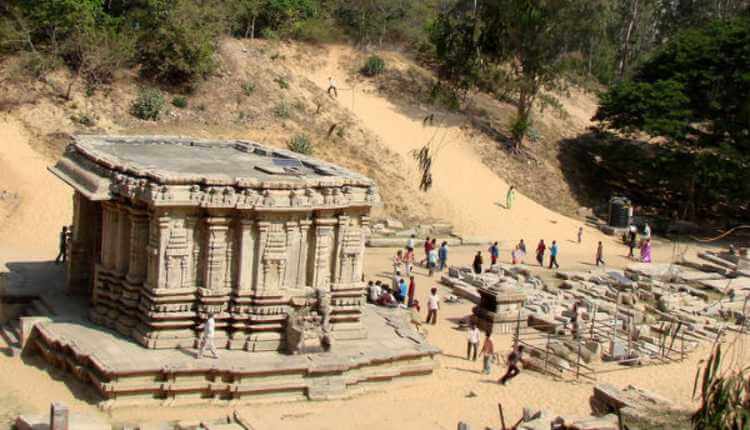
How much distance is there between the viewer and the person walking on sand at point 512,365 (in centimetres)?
1867

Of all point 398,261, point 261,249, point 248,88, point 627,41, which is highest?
point 627,41

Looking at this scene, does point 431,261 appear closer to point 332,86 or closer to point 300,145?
point 300,145

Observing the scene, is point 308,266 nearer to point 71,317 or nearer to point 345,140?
point 71,317

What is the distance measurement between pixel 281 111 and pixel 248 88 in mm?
1665

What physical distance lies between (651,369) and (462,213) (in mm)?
15423

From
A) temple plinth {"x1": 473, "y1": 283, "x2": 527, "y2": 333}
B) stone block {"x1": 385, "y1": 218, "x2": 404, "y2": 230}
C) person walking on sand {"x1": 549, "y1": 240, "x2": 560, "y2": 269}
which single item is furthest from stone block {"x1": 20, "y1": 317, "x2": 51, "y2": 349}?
person walking on sand {"x1": 549, "y1": 240, "x2": 560, "y2": 269}

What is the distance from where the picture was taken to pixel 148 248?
1794 cm

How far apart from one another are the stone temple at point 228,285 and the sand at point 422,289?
1.69 ft

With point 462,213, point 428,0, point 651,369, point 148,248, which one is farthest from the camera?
point 428,0

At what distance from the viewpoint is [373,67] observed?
1756 inches

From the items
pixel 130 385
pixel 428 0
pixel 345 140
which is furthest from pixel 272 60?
pixel 130 385

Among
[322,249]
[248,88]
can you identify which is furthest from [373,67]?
[322,249]

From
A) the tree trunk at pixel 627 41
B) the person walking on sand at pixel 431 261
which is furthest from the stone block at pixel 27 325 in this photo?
the tree trunk at pixel 627 41

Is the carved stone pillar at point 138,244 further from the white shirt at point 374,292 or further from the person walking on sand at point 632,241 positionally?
the person walking on sand at point 632,241
